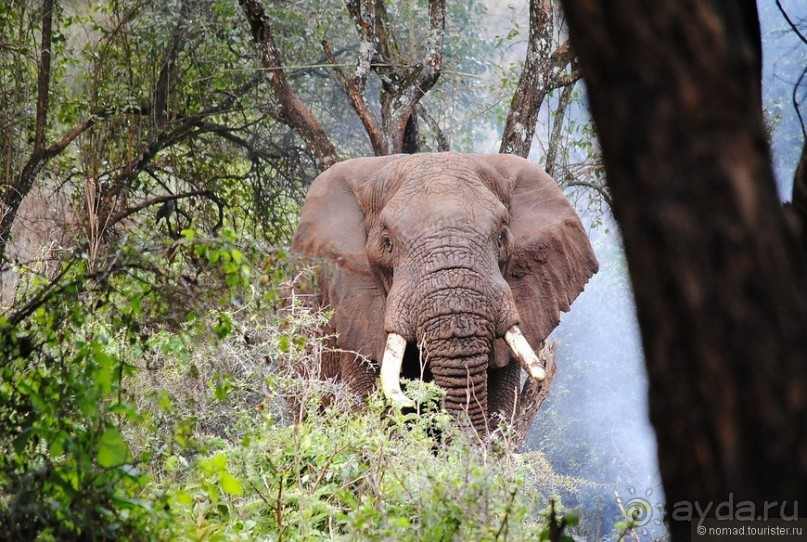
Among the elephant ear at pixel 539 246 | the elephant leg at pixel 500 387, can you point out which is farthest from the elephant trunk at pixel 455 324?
the elephant ear at pixel 539 246

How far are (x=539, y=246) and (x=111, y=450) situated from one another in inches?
214

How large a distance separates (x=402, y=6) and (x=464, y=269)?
347 inches

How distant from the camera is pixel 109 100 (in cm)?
1141

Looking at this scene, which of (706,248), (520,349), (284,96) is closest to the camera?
(706,248)

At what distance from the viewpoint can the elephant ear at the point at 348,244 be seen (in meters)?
7.77

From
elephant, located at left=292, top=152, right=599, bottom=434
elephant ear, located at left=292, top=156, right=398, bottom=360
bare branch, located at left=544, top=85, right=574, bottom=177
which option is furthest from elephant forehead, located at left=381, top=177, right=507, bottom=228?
bare branch, located at left=544, top=85, right=574, bottom=177

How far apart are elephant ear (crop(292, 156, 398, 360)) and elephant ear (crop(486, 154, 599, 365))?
0.98 meters

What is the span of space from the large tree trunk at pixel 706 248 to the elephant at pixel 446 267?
4.69 meters

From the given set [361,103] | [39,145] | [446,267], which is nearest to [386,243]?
[446,267]

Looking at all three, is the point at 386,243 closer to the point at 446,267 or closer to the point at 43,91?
the point at 446,267

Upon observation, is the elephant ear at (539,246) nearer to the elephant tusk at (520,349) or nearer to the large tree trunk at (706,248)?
the elephant tusk at (520,349)

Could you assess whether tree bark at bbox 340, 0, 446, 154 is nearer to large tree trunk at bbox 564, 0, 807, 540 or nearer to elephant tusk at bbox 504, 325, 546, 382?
elephant tusk at bbox 504, 325, 546, 382

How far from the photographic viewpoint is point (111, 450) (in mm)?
3141

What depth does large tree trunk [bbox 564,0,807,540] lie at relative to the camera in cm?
176
